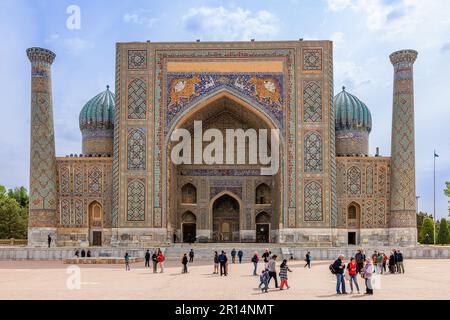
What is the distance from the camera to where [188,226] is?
23688mm

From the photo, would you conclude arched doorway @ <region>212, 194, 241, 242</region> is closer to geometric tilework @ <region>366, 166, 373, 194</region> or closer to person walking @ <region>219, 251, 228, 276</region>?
geometric tilework @ <region>366, 166, 373, 194</region>

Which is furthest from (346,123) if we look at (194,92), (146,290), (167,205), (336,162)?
(146,290)

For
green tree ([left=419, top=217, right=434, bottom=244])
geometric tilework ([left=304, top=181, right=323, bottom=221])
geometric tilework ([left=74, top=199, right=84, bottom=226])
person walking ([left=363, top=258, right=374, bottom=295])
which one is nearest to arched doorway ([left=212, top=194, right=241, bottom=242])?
geometric tilework ([left=304, top=181, right=323, bottom=221])

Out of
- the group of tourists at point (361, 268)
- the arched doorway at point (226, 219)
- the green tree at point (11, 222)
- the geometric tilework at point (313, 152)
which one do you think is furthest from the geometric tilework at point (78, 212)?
the group of tourists at point (361, 268)

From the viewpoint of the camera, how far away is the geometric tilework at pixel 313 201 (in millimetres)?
21078

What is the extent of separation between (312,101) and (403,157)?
12.1 feet

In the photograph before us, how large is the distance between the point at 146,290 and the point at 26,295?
1.80 m

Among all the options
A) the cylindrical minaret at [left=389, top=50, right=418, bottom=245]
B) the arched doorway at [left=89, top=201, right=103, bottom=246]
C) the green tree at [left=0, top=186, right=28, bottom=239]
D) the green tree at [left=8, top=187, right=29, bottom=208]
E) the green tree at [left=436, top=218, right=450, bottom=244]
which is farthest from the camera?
the green tree at [left=8, top=187, right=29, bottom=208]

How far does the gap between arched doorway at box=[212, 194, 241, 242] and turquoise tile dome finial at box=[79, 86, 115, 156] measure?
4.69 metres

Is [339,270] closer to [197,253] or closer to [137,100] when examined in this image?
[197,253]

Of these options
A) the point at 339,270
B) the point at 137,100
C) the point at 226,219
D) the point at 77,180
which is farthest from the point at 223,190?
the point at 339,270

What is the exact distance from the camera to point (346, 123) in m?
24.4

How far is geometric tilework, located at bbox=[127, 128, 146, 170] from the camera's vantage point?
21.4m

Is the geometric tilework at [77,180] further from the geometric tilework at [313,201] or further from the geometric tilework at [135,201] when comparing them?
the geometric tilework at [313,201]
